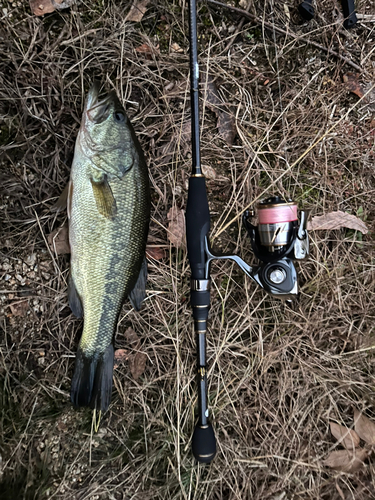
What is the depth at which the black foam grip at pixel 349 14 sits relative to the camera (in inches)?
92.5

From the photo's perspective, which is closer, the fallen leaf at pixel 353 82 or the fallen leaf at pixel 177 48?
the fallen leaf at pixel 177 48

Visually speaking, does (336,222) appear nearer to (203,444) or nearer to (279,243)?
(279,243)

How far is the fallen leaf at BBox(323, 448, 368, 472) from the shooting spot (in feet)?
7.50

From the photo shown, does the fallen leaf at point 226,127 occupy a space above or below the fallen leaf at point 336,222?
above

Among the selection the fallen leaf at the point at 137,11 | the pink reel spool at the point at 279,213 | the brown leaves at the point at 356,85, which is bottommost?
the pink reel spool at the point at 279,213

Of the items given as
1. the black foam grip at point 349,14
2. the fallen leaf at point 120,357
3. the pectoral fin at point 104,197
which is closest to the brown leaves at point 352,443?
the fallen leaf at point 120,357

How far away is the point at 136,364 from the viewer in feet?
7.29

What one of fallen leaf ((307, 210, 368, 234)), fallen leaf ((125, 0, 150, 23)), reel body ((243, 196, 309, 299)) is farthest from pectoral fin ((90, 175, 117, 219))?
fallen leaf ((307, 210, 368, 234))

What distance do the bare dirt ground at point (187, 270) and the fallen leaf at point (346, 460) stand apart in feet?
0.12

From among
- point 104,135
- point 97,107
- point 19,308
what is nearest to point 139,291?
point 19,308

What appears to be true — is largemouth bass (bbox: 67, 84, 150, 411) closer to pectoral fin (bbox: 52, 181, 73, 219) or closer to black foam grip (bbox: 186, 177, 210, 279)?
pectoral fin (bbox: 52, 181, 73, 219)

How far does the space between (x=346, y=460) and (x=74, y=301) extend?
2131 millimetres

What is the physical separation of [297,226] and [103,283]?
3.74 feet

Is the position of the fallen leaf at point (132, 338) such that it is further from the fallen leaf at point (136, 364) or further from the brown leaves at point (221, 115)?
the brown leaves at point (221, 115)
